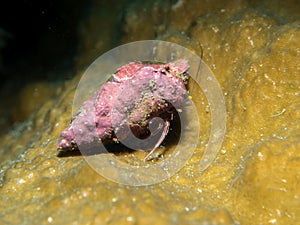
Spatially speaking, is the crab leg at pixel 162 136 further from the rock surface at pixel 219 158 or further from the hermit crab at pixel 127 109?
the rock surface at pixel 219 158

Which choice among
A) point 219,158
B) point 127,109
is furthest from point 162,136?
point 219,158

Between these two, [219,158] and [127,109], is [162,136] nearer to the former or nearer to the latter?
[127,109]

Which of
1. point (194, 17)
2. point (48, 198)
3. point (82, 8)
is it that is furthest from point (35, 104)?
point (194, 17)

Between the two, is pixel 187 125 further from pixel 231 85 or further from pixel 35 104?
pixel 35 104

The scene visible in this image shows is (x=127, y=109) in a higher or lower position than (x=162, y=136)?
higher

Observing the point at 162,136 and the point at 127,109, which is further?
the point at 162,136

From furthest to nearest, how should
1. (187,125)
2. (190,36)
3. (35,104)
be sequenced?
(35,104)
(190,36)
(187,125)
